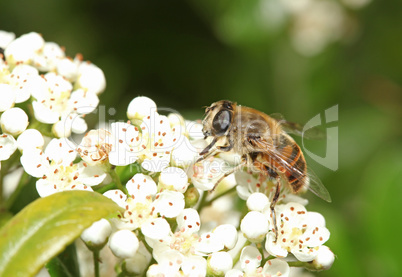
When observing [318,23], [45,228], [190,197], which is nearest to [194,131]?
[190,197]

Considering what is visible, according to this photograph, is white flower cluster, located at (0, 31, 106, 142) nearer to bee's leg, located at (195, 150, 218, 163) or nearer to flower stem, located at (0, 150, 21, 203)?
flower stem, located at (0, 150, 21, 203)

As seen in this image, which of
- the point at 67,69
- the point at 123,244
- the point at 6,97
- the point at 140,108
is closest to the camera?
the point at 123,244

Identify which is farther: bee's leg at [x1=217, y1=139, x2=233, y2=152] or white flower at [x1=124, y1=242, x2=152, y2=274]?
bee's leg at [x1=217, y1=139, x2=233, y2=152]

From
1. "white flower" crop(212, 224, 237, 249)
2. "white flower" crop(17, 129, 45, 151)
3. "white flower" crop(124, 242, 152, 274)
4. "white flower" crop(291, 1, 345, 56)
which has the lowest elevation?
"white flower" crop(124, 242, 152, 274)

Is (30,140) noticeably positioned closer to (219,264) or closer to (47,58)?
(47,58)

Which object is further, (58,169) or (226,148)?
(226,148)

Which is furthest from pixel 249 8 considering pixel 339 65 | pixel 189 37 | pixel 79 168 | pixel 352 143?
pixel 79 168

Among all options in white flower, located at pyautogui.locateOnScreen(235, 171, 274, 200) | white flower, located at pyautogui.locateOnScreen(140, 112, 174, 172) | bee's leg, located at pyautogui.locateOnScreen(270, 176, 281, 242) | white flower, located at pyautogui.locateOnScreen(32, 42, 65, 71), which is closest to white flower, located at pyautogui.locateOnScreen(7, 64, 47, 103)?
white flower, located at pyautogui.locateOnScreen(32, 42, 65, 71)
